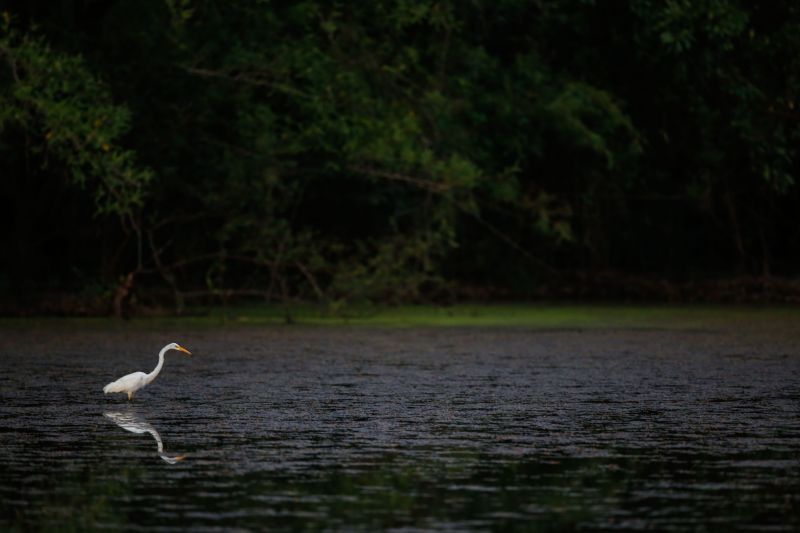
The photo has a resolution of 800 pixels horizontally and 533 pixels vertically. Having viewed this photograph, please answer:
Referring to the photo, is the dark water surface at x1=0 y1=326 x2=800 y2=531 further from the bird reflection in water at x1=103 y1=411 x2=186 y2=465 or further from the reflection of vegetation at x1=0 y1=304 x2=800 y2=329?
the reflection of vegetation at x1=0 y1=304 x2=800 y2=329

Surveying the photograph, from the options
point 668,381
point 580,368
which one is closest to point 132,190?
point 580,368

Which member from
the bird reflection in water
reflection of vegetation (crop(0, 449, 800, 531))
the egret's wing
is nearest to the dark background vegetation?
the egret's wing

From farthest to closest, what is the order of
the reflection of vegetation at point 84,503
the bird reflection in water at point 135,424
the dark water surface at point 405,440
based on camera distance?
the bird reflection in water at point 135,424 → the dark water surface at point 405,440 → the reflection of vegetation at point 84,503

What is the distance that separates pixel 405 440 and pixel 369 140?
61.6 ft

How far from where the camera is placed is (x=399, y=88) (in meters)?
32.9

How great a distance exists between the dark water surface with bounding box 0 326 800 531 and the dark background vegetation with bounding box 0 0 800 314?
8354 mm

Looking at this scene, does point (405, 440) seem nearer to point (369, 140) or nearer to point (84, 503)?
point (84, 503)

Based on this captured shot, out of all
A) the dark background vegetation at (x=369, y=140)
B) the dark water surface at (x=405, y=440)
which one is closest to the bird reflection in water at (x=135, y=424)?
the dark water surface at (x=405, y=440)

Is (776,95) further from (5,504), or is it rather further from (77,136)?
(5,504)

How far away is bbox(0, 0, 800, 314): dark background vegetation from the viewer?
97.7ft

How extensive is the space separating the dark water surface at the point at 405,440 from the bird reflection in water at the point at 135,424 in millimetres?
35

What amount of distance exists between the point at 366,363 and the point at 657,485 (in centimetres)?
1018

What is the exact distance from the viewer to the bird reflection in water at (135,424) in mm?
11555

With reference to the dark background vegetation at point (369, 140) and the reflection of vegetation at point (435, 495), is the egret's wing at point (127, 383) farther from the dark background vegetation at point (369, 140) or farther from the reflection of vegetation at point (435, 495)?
the dark background vegetation at point (369, 140)
